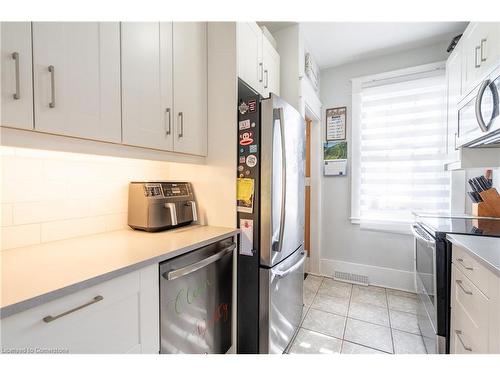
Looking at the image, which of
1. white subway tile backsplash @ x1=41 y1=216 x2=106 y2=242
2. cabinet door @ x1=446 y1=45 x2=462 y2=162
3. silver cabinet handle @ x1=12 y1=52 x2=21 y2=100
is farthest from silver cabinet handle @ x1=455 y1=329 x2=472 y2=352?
silver cabinet handle @ x1=12 y1=52 x2=21 y2=100

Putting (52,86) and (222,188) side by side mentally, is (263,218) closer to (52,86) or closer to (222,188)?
(222,188)

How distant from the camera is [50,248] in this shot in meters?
1.08

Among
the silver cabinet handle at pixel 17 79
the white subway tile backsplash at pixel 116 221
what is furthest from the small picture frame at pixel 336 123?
the silver cabinet handle at pixel 17 79

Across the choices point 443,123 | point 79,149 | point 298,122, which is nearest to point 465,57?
point 443,123

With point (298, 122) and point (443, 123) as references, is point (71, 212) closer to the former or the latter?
point (298, 122)

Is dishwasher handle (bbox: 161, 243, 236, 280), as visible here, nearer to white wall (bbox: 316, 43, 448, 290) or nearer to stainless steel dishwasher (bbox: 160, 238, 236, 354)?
stainless steel dishwasher (bbox: 160, 238, 236, 354)

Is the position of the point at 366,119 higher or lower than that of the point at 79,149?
higher

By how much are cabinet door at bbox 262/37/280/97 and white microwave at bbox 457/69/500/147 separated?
4.49 feet

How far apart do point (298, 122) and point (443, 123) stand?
1746 mm

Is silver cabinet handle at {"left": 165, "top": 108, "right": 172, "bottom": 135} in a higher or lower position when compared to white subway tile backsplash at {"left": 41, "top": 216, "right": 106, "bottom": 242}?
higher

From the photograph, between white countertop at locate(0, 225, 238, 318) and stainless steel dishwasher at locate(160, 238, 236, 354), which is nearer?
white countertop at locate(0, 225, 238, 318)

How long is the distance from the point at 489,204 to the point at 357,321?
1440 millimetres

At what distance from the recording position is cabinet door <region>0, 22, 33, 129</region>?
77 cm

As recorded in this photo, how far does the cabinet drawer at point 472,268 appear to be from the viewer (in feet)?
3.17
